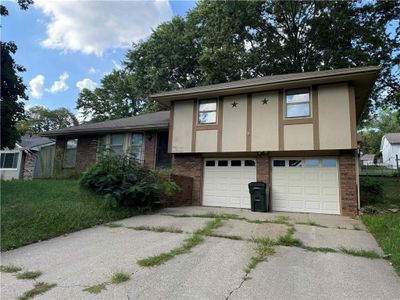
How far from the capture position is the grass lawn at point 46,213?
19.1ft

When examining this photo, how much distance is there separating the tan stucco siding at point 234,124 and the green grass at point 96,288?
758 centimetres

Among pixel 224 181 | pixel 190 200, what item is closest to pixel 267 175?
pixel 224 181

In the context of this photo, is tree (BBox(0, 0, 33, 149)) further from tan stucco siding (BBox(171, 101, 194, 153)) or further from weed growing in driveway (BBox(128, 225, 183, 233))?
weed growing in driveway (BBox(128, 225, 183, 233))

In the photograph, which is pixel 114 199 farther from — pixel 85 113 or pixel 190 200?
pixel 85 113

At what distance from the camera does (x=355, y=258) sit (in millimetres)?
4688

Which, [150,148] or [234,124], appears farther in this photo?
[150,148]

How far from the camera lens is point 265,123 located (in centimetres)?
1026

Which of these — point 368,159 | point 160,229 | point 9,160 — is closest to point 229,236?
point 160,229

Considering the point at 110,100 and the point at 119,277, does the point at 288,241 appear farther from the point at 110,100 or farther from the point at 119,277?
the point at 110,100

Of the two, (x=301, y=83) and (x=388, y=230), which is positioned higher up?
(x=301, y=83)

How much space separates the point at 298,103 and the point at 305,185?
287 centimetres

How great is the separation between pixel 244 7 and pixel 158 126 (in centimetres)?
1103

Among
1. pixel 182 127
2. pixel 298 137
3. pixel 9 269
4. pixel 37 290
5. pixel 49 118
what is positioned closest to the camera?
pixel 37 290

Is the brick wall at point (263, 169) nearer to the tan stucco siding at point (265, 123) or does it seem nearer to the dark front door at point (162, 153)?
the tan stucco siding at point (265, 123)
